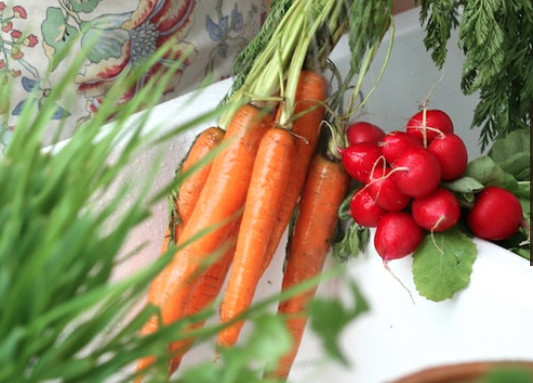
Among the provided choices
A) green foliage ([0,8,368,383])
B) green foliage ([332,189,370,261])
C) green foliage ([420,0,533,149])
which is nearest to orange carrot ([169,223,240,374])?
green foliage ([332,189,370,261])

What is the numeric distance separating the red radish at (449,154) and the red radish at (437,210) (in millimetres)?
27

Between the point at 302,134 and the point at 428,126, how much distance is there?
0.15 metres

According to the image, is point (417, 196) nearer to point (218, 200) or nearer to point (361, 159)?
point (361, 159)

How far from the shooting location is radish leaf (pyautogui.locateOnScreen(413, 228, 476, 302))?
74 cm

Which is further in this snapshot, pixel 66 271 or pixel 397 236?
pixel 397 236

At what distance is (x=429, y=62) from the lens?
1322 mm

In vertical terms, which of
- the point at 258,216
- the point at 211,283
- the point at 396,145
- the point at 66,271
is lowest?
the point at 211,283

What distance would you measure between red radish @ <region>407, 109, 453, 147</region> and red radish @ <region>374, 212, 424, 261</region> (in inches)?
3.7

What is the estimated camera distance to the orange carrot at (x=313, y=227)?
0.87m

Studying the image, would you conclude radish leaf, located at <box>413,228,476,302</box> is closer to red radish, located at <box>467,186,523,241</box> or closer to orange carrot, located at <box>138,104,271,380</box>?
red radish, located at <box>467,186,523,241</box>

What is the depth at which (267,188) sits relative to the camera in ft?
2.72

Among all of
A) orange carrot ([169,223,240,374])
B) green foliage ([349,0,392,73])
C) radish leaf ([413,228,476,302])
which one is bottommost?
orange carrot ([169,223,240,374])

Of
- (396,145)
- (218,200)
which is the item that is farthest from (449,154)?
(218,200)

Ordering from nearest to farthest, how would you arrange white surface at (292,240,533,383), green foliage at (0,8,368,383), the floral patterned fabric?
1. green foliage at (0,8,368,383)
2. white surface at (292,240,533,383)
3. the floral patterned fabric
